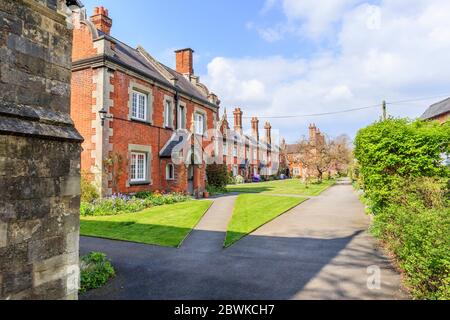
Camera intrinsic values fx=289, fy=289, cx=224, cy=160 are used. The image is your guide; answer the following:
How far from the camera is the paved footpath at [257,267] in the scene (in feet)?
17.2

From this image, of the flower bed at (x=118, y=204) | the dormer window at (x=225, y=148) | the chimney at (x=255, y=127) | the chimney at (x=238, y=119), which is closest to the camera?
the flower bed at (x=118, y=204)

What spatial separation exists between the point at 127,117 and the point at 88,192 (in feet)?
15.4

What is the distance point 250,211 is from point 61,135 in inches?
445

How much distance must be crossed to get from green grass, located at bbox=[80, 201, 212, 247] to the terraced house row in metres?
3.56

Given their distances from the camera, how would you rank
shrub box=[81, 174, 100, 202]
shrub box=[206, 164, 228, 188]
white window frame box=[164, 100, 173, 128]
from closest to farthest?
shrub box=[81, 174, 100, 202]
white window frame box=[164, 100, 173, 128]
shrub box=[206, 164, 228, 188]

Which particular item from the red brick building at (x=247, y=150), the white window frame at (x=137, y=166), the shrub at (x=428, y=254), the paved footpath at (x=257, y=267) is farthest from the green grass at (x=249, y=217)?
the red brick building at (x=247, y=150)

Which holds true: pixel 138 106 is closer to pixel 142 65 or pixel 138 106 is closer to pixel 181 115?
pixel 142 65

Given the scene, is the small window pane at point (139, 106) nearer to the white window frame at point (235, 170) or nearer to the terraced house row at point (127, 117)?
the terraced house row at point (127, 117)

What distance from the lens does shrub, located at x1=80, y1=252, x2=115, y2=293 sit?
5418mm

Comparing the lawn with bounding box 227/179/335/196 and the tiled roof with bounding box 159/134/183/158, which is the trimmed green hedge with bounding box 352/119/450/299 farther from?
the lawn with bounding box 227/179/335/196

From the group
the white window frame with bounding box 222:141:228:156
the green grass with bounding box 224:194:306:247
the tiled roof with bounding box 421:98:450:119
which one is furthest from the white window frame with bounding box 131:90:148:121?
the tiled roof with bounding box 421:98:450:119

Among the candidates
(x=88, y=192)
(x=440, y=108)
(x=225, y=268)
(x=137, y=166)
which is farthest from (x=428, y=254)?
(x=440, y=108)

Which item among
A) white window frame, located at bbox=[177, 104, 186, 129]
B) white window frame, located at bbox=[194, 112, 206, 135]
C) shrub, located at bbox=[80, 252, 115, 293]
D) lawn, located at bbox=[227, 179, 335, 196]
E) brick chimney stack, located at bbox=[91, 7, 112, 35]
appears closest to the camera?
shrub, located at bbox=[80, 252, 115, 293]

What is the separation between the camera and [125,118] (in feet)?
53.9
